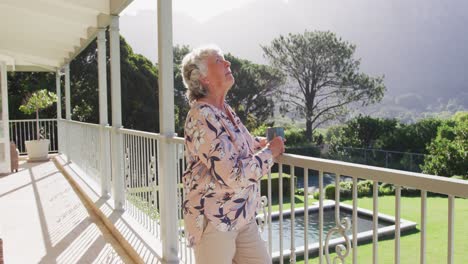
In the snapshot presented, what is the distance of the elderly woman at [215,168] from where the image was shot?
1604 millimetres

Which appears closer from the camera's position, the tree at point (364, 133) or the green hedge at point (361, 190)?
the green hedge at point (361, 190)

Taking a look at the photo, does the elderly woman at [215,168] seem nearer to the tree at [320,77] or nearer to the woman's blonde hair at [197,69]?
the woman's blonde hair at [197,69]

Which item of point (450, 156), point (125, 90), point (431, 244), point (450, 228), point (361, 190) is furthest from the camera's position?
point (450, 156)

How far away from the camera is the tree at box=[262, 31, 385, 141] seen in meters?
36.9

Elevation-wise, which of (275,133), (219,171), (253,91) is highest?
(253,91)

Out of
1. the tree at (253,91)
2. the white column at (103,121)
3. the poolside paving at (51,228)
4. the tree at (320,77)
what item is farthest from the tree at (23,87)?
the tree at (320,77)

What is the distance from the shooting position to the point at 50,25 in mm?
5836

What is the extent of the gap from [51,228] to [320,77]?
34.5 metres

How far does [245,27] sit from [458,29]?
30.3m

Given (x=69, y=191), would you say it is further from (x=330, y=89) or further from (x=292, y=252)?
(x=330, y=89)

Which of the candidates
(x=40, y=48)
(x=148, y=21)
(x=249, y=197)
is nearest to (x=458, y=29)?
(x=148, y=21)

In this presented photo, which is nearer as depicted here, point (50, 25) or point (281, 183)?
point (281, 183)

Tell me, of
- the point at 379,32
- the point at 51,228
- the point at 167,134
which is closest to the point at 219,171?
the point at 167,134

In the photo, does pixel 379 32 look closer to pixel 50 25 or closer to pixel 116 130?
pixel 50 25
